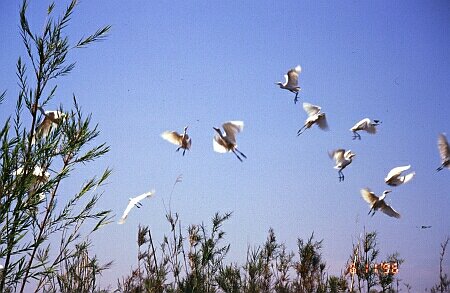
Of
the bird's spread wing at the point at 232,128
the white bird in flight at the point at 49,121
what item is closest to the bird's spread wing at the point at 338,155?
the bird's spread wing at the point at 232,128

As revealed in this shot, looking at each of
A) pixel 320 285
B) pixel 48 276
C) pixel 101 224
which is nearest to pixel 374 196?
pixel 320 285

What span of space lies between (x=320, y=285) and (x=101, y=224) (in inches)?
123

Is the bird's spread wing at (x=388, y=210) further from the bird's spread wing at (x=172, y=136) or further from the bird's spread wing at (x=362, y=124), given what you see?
the bird's spread wing at (x=172, y=136)

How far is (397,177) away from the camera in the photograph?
17.7 ft

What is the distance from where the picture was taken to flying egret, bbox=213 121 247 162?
4.96 m

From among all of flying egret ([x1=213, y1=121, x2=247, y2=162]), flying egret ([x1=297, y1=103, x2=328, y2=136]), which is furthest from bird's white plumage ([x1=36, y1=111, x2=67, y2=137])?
flying egret ([x1=297, y1=103, x2=328, y2=136])

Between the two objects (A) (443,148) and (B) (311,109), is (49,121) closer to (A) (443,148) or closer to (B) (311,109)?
(B) (311,109)

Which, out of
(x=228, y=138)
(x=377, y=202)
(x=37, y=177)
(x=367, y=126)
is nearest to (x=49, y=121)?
(x=37, y=177)

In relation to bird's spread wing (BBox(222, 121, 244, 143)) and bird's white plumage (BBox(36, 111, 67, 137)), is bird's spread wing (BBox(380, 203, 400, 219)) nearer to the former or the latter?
bird's spread wing (BBox(222, 121, 244, 143))

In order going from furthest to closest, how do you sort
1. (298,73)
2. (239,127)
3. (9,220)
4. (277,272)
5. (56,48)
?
(298,73), (277,272), (239,127), (56,48), (9,220)

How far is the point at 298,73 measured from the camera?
20.7 ft

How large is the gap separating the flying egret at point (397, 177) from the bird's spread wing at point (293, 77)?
168 cm

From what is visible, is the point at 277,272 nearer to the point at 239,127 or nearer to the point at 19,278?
the point at 239,127

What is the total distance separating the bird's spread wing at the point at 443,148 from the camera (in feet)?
18.1
